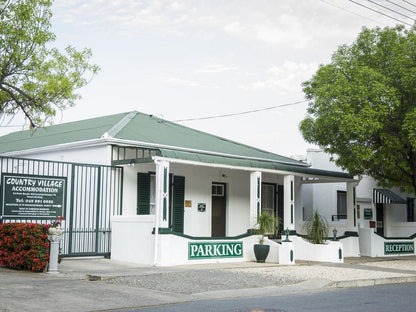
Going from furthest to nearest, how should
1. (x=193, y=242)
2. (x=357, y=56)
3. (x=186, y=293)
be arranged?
(x=357, y=56)
(x=193, y=242)
(x=186, y=293)

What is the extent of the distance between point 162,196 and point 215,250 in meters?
2.60

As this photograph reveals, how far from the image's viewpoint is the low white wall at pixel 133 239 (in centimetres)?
1636

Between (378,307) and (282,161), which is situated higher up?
(282,161)

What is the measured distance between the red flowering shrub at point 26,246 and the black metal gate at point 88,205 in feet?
7.33

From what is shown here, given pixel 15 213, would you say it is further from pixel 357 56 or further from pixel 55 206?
pixel 357 56

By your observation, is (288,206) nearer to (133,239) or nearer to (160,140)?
(160,140)

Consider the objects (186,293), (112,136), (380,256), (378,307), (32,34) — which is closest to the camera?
(378,307)

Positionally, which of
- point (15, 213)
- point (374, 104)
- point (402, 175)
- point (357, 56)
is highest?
point (357, 56)

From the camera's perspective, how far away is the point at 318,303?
1000 centimetres

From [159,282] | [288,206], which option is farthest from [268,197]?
[159,282]

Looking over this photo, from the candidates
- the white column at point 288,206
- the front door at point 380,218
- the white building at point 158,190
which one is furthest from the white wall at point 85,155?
the front door at point 380,218

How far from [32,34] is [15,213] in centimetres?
490

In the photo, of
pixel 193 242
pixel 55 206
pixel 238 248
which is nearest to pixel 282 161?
pixel 238 248

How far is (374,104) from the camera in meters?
17.9
